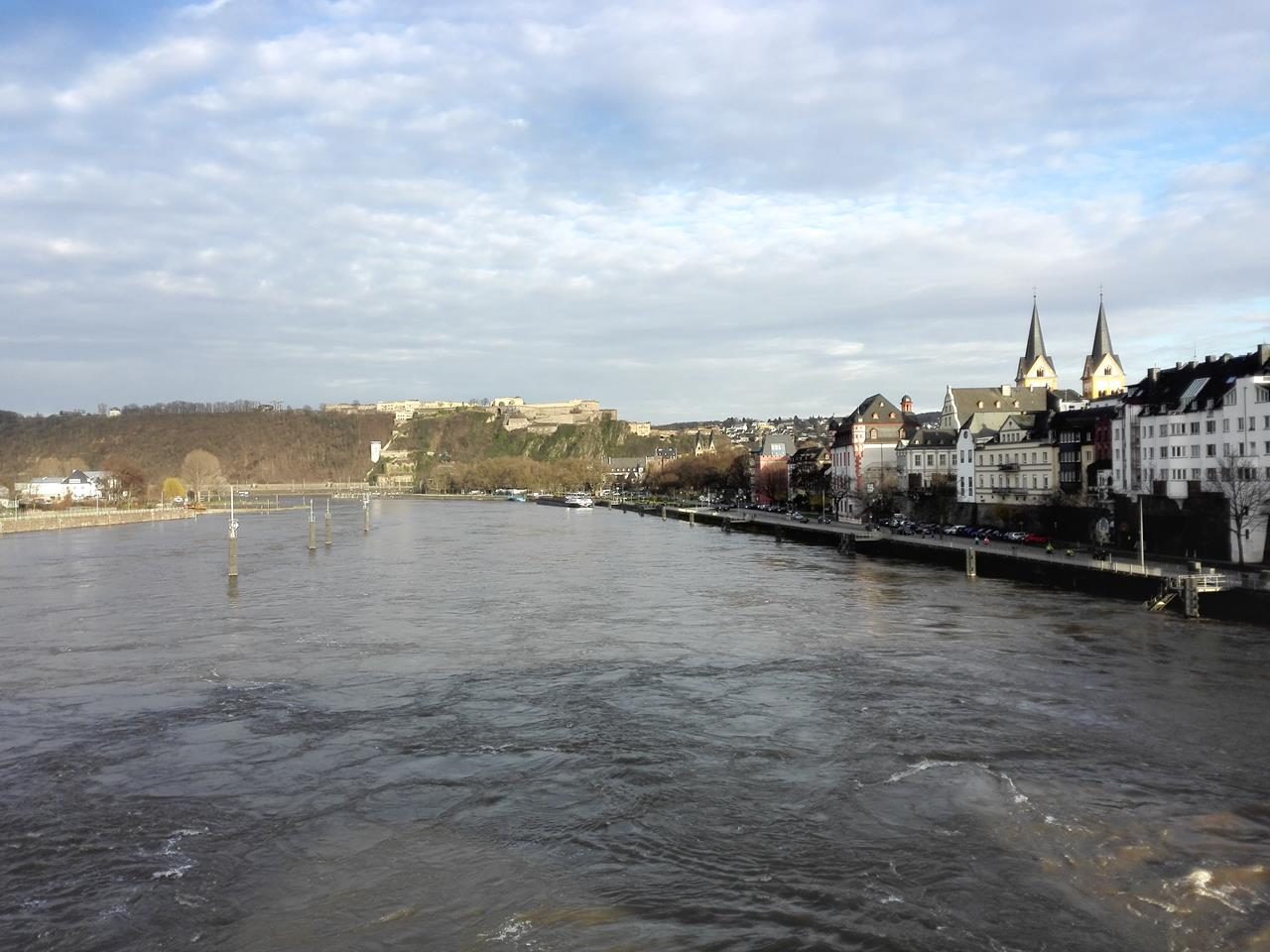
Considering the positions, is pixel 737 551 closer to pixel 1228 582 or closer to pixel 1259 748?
pixel 1228 582

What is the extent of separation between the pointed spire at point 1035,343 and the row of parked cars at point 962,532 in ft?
93.0

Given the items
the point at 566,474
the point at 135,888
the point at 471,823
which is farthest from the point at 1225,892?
the point at 566,474

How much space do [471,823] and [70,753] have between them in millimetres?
7482

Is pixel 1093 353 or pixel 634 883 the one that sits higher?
pixel 1093 353

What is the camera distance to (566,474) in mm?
173625

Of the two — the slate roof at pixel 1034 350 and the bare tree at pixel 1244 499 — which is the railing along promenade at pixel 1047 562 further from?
the slate roof at pixel 1034 350

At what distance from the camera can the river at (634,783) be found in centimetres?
1111

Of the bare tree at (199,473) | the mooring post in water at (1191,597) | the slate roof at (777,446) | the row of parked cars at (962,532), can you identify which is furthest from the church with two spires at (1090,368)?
the bare tree at (199,473)

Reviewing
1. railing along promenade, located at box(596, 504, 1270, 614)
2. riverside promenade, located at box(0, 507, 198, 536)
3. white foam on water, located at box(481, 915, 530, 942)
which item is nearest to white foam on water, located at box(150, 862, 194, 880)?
white foam on water, located at box(481, 915, 530, 942)

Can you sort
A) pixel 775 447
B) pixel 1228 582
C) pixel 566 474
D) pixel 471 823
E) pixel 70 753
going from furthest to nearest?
1. pixel 566 474
2. pixel 775 447
3. pixel 1228 582
4. pixel 70 753
5. pixel 471 823

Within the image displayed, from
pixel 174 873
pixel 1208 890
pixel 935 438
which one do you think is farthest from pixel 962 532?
pixel 174 873

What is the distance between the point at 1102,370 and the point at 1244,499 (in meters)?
49.7

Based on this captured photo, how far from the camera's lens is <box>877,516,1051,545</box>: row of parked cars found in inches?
2046

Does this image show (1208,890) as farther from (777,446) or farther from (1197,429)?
(777,446)
